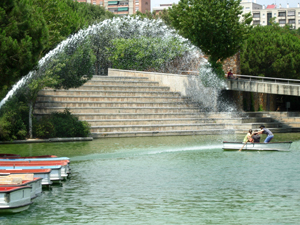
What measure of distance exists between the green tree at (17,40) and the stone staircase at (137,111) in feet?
35.8

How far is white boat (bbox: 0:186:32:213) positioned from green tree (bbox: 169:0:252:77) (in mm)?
29408

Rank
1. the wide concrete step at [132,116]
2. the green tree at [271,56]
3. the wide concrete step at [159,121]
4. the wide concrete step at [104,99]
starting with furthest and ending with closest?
the green tree at [271,56], the wide concrete step at [104,99], the wide concrete step at [132,116], the wide concrete step at [159,121]

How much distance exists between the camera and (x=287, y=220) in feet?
39.9

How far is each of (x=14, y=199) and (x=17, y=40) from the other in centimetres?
1164

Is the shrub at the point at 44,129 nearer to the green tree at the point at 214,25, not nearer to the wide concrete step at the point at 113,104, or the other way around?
the wide concrete step at the point at 113,104

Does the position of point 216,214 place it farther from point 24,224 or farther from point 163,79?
point 163,79

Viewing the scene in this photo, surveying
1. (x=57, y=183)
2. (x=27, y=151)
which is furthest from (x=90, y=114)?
(x=57, y=183)

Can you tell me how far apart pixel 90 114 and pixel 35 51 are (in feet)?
39.8

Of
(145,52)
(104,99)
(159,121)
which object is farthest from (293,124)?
(145,52)

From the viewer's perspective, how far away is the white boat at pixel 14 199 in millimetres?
12633

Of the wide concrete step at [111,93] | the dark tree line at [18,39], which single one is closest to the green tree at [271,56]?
the wide concrete step at [111,93]

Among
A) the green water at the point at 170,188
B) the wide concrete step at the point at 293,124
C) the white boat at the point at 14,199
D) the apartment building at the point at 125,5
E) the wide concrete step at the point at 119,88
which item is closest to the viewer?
the white boat at the point at 14,199

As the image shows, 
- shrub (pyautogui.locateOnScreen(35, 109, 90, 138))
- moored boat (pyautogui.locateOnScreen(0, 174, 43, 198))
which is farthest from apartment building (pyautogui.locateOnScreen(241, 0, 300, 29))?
moored boat (pyautogui.locateOnScreen(0, 174, 43, 198))

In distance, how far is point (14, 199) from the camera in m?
12.9
